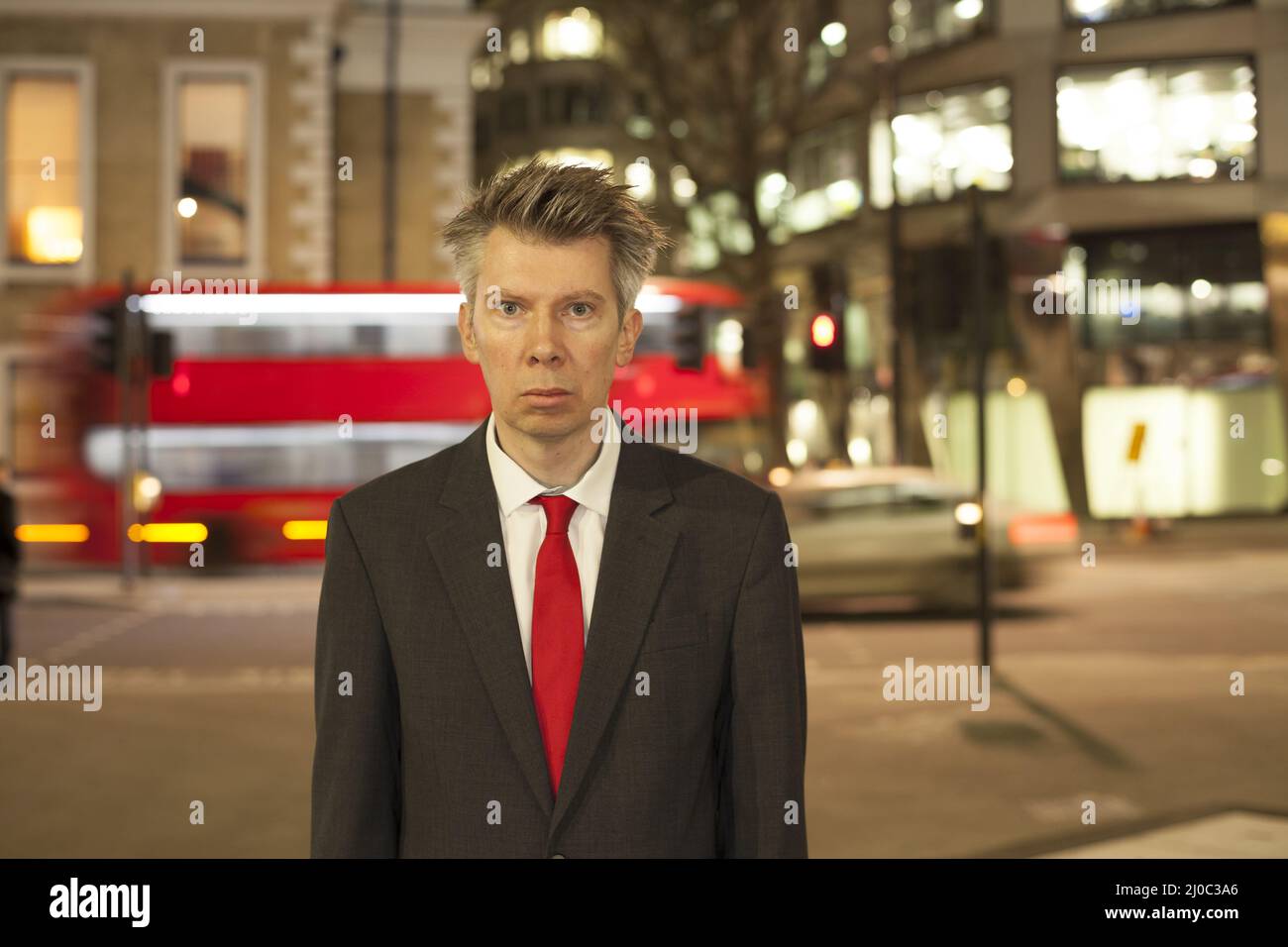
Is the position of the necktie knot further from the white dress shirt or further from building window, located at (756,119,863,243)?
building window, located at (756,119,863,243)

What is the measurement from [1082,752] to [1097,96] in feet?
69.0

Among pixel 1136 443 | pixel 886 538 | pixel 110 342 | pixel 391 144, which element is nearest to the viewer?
pixel 886 538

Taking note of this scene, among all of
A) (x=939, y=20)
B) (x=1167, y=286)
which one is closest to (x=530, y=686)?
(x=939, y=20)

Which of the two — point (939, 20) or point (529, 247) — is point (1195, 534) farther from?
point (529, 247)

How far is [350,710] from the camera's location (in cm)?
203

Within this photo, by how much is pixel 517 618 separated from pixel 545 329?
1.39ft

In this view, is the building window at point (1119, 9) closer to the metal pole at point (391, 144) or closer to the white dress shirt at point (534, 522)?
the metal pole at point (391, 144)

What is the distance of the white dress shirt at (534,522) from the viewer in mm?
2082

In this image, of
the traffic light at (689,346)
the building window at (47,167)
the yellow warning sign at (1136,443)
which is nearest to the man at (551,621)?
the traffic light at (689,346)

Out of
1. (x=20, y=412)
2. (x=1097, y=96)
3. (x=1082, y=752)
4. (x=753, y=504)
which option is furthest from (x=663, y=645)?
(x=1097, y=96)

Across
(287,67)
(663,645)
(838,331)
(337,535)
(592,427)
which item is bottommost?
(663,645)

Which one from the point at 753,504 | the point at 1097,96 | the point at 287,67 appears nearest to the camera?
the point at 753,504

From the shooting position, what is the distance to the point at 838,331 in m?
10.3
